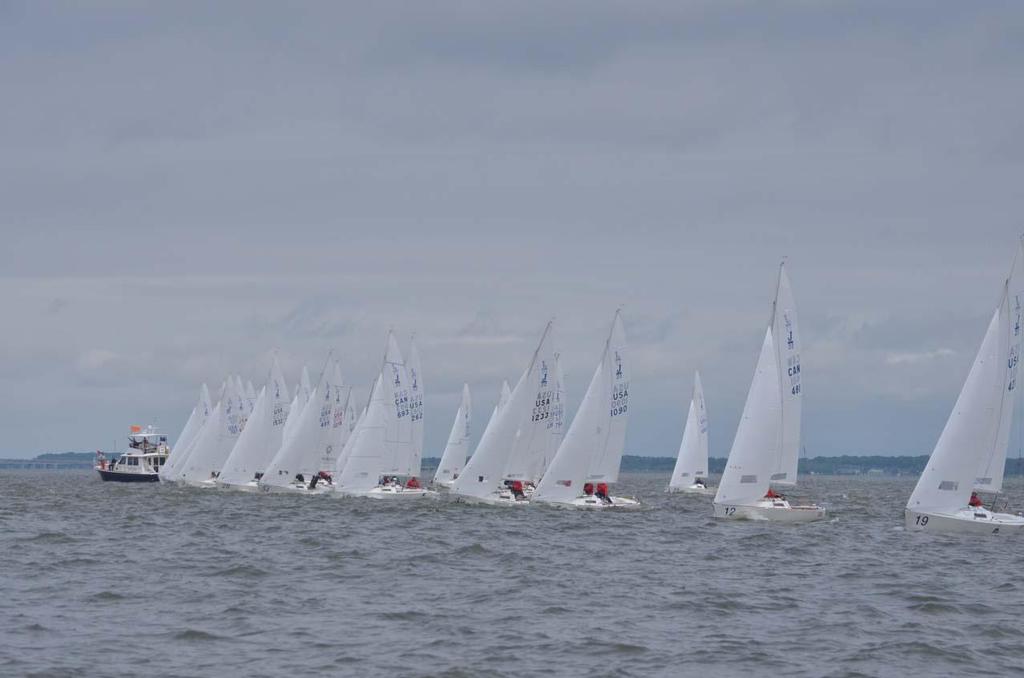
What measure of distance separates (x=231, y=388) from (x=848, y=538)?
62089 mm

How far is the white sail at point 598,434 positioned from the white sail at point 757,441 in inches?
295

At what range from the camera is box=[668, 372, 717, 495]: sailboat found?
10031 cm

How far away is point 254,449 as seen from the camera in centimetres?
8194

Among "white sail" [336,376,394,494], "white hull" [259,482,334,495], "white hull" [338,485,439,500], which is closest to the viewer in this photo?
"white sail" [336,376,394,494]

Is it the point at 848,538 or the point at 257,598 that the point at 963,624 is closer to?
the point at 257,598

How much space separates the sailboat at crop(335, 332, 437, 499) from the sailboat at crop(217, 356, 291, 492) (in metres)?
13.1

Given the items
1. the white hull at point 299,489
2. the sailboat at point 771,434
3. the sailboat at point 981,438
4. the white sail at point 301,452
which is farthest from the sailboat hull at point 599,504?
the white sail at point 301,452

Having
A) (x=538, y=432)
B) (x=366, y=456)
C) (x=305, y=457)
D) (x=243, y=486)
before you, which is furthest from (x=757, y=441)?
(x=243, y=486)

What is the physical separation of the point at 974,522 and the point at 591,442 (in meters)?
17.3

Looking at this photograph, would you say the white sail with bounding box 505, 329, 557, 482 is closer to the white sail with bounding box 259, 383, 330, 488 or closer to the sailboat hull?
the sailboat hull

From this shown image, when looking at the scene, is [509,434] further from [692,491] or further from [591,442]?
[692,491]

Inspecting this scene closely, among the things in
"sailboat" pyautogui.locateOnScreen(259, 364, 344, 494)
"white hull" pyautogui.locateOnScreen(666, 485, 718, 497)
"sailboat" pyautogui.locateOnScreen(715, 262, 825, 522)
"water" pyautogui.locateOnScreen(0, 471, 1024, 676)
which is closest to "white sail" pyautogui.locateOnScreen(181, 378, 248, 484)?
"sailboat" pyautogui.locateOnScreen(259, 364, 344, 494)

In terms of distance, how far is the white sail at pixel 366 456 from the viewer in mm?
66125

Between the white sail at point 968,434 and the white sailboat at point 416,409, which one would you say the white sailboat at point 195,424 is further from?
the white sail at point 968,434
